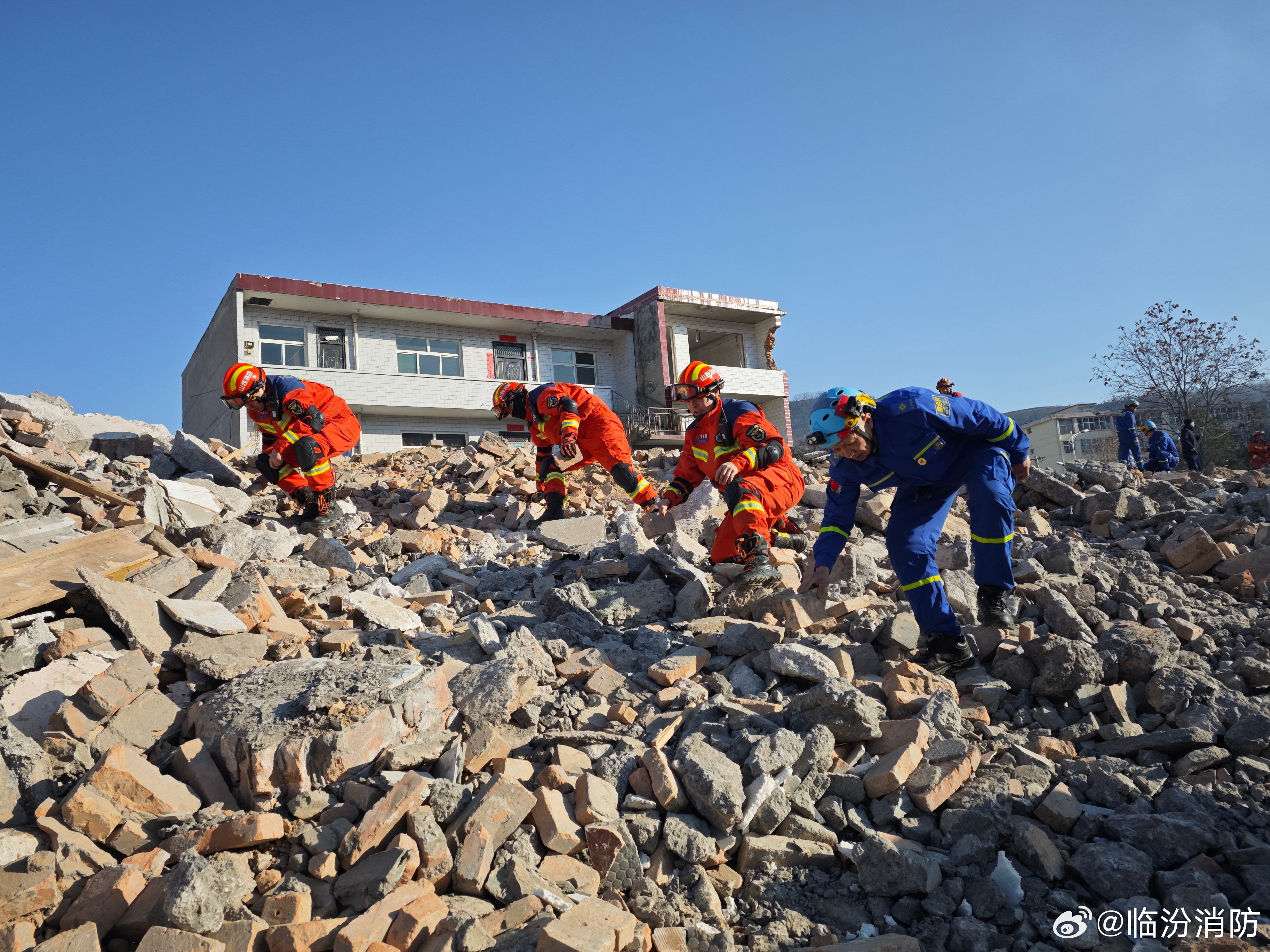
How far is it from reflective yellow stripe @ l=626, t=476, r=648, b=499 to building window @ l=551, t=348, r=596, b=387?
43.4 ft

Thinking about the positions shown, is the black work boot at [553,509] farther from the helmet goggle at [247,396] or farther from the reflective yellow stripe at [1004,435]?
the reflective yellow stripe at [1004,435]

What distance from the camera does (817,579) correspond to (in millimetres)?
4211

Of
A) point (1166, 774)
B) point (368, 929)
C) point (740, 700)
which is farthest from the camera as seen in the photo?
point (740, 700)

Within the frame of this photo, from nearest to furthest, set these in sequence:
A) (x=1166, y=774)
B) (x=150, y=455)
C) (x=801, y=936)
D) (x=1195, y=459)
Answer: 1. (x=801, y=936)
2. (x=1166, y=774)
3. (x=150, y=455)
4. (x=1195, y=459)

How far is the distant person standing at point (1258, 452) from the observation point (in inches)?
593

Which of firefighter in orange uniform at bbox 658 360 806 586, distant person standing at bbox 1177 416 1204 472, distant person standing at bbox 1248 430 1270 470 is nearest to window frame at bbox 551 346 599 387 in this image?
distant person standing at bbox 1177 416 1204 472

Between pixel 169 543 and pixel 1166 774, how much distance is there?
572 cm

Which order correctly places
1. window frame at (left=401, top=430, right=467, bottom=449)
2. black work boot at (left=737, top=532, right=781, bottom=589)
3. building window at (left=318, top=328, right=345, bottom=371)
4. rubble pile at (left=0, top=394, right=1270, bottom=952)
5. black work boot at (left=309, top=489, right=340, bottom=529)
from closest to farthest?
rubble pile at (left=0, top=394, right=1270, bottom=952) → black work boot at (left=737, top=532, right=781, bottom=589) → black work boot at (left=309, top=489, right=340, bottom=529) → building window at (left=318, top=328, right=345, bottom=371) → window frame at (left=401, top=430, right=467, bottom=449)

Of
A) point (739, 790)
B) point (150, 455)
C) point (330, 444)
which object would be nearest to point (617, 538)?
point (330, 444)

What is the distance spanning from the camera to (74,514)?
573cm

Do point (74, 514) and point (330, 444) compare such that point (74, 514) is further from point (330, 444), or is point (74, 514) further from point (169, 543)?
point (330, 444)

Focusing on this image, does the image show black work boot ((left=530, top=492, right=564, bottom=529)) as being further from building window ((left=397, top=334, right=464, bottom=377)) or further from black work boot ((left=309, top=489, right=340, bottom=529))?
building window ((left=397, top=334, right=464, bottom=377))

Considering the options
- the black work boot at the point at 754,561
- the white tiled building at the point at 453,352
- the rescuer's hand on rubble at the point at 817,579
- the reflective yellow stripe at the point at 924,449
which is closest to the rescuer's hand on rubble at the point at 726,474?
the black work boot at the point at 754,561

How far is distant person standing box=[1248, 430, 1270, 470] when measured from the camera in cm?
1506
